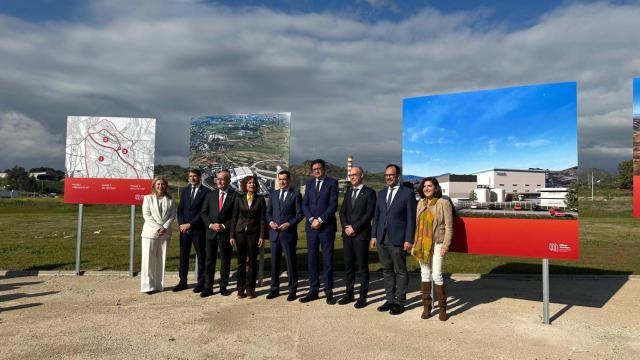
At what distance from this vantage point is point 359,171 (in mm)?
6355

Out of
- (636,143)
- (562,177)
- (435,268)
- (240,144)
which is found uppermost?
(240,144)

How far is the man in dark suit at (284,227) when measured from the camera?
6648 millimetres

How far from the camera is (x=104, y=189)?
854 cm

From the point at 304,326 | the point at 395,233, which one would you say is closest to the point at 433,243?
the point at 395,233

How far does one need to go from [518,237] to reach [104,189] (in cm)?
797

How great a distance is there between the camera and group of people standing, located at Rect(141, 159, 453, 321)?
581cm

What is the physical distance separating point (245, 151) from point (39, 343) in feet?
15.5

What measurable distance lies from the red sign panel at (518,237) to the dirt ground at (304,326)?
941 millimetres

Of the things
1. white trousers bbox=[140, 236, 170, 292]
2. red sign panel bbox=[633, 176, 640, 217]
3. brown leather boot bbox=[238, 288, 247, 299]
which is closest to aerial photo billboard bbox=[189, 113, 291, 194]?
white trousers bbox=[140, 236, 170, 292]

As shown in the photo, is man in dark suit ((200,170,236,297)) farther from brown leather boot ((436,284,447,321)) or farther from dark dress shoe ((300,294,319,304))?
brown leather boot ((436,284,447,321))

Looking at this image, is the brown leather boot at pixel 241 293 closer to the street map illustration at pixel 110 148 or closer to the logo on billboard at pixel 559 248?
the street map illustration at pixel 110 148

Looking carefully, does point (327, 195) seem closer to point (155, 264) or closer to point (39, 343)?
point (155, 264)

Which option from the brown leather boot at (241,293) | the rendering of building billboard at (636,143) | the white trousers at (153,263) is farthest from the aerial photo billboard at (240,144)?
the rendering of building billboard at (636,143)

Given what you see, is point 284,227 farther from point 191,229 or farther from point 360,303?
point 191,229
